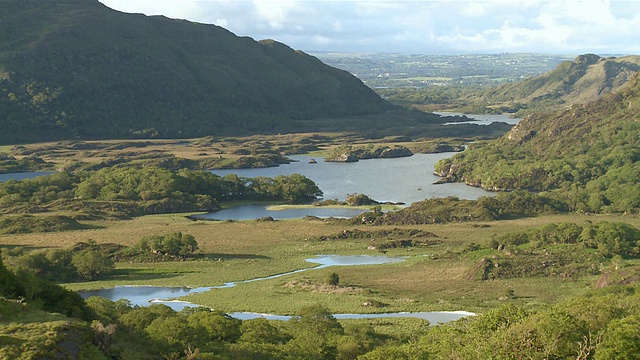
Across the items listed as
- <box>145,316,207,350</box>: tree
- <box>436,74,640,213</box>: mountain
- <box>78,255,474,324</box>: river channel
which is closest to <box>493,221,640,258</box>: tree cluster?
<box>78,255,474,324</box>: river channel

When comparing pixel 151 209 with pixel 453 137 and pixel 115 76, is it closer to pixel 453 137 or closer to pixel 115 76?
pixel 453 137

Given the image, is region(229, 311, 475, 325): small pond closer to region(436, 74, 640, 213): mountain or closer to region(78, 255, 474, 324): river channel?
region(78, 255, 474, 324): river channel

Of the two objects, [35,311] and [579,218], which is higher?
[35,311]

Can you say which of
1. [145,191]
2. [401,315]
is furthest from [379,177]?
[401,315]

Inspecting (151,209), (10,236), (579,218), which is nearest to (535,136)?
(579,218)

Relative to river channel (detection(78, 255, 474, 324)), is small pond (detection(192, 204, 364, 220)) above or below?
below

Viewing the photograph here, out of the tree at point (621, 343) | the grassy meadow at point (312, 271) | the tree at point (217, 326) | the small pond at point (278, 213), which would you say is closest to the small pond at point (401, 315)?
the grassy meadow at point (312, 271)
